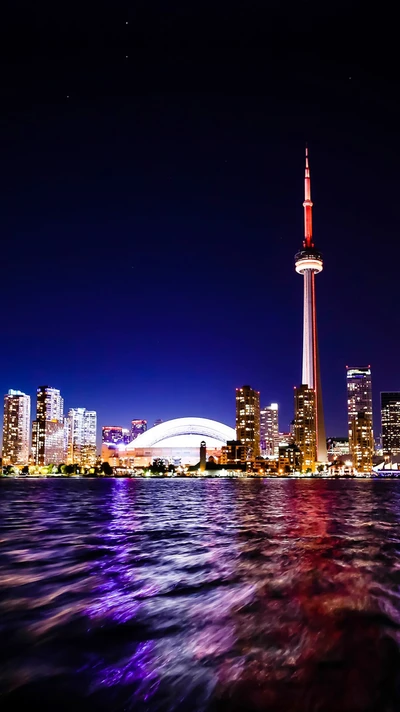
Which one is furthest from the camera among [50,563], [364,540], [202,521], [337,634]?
[202,521]

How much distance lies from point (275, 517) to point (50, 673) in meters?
29.4

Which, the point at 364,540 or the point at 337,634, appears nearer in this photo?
the point at 337,634

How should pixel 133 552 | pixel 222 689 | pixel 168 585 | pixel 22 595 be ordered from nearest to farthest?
pixel 222 689, pixel 22 595, pixel 168 585, pixel 133 552

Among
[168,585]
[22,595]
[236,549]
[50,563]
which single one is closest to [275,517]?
[236,549]

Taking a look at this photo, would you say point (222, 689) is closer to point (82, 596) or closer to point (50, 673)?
point (50, 673)

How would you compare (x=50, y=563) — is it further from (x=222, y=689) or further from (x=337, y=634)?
(x=222, y=689)

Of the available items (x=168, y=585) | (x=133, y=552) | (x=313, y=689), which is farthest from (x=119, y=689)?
(x=133, y=552)

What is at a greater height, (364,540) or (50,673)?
(50,673)

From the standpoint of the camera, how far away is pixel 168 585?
13.8m

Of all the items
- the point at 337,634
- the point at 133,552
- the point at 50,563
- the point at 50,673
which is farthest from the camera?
the point at 133,552

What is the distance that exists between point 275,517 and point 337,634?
27.1 meters

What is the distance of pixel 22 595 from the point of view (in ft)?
40.5

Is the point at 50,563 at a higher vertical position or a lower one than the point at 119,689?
lower

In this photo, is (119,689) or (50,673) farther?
(50,673)
